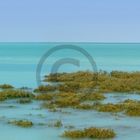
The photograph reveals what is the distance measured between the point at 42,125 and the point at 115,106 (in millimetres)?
5046

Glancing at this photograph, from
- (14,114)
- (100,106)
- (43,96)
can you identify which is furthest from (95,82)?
(14,114)

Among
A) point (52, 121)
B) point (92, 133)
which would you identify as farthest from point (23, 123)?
point (92, 133)

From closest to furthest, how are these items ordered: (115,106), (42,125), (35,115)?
(42,125) < (35,115) < (115,106)

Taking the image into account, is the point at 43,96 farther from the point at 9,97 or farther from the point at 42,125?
the point at 42,125

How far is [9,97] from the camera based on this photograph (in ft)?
97.9

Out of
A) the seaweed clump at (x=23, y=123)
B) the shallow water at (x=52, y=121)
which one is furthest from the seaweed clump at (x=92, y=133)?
the seaweed clump at (x=23, y=123)

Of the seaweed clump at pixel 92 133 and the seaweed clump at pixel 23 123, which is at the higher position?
the seaweed clump at pixel 23 123

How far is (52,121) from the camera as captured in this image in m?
22.9

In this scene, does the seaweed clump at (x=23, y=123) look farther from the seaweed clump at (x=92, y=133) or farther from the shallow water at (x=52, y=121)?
the seaweed clump at (x=92, y=133)

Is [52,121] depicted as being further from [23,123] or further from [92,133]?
[92,133]

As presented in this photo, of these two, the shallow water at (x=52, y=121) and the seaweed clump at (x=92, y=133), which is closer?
the seaweed clump at (x=92, y=133)

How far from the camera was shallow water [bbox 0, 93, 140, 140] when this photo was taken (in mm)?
20516

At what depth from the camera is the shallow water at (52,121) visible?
67.3 feet

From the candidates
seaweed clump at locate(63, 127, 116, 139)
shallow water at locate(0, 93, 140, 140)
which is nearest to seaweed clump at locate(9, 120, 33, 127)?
shallow water at locate(0, 93, 140, 140)
